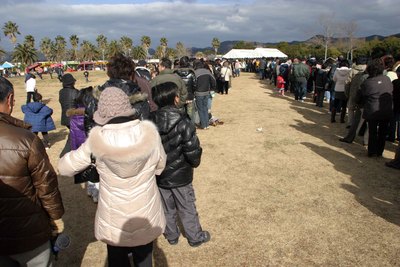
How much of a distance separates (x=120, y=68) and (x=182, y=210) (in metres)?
1.92

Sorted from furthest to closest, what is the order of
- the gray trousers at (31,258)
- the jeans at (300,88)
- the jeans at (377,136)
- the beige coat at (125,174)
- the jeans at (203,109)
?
the jeans at (300,88), the jeans at (203,109), the jeans at (377,136), the beige coat at (125,174), the gray trousers at (31,258)

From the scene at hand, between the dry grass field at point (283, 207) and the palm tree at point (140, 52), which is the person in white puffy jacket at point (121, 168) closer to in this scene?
the dry grass field at point (283, 207)

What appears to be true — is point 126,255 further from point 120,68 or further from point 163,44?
point 163,44

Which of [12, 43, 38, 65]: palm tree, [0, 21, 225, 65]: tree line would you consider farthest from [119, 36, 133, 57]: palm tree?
[12, 43, 38, 65]: palm tree

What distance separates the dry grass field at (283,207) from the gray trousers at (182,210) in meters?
0.17

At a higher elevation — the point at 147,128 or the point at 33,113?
the point at 147,128

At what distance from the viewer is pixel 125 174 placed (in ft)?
6.87

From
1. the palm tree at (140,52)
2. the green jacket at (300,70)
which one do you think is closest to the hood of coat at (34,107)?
the green jacket at (300,70)

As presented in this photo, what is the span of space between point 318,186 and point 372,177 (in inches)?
42.3

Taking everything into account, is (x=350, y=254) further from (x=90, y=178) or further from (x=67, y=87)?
(x=67, y=87)

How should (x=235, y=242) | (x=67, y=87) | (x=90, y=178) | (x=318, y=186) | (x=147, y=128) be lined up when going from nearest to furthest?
(x=147, y=128)
(x=90, y=178)
(x=235, y=242)
(x=318, y=186)
(x=67, y=87)

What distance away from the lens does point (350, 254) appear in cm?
335

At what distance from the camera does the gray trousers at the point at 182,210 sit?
3356 millimetres

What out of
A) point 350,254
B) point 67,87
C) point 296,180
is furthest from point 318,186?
point 67,87
